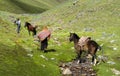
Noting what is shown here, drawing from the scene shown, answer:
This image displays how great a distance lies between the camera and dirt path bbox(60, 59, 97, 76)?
3853 centimetres

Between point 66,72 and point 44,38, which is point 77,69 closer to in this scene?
point 66,72

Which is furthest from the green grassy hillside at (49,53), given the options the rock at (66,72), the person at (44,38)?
the person at (44,38)

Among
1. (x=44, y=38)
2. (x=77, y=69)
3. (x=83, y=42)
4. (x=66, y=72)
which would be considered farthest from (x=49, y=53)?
(x=66, y=72)

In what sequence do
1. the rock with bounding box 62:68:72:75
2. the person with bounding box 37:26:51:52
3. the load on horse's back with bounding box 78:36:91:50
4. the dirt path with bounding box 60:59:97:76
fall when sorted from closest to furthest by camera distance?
1. the rock with bounding box 62:68:72:75
2. the dirt path with bounding box 60:59:97:76
3. the load on horse's back with bounding box 78:36:91:50
4. the person with bounding box 37:26:51:52

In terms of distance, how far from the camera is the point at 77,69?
40.4m

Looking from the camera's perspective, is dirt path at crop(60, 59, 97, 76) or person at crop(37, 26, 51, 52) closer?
dirt path at crop(60, 59, 97, 76)

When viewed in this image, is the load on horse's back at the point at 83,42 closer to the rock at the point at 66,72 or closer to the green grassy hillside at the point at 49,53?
the green grassy hillside at the point at 49,53

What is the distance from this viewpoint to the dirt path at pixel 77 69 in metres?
38.5

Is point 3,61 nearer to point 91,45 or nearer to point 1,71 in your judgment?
point 1,71

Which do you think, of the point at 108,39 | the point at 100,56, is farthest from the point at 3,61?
the point at 108,39

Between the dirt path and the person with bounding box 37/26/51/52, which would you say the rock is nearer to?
the dirt path

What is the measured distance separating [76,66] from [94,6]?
59.6 meters

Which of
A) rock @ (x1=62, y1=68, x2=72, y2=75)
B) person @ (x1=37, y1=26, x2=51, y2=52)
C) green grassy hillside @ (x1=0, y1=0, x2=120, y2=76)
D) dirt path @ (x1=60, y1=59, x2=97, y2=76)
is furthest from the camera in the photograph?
person @ (x1=37, y1=26, x2=51, y2=52)

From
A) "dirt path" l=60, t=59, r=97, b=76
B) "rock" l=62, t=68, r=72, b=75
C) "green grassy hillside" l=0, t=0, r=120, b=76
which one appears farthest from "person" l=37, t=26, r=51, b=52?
"rock" l=62, t=68, r=72, b=75
